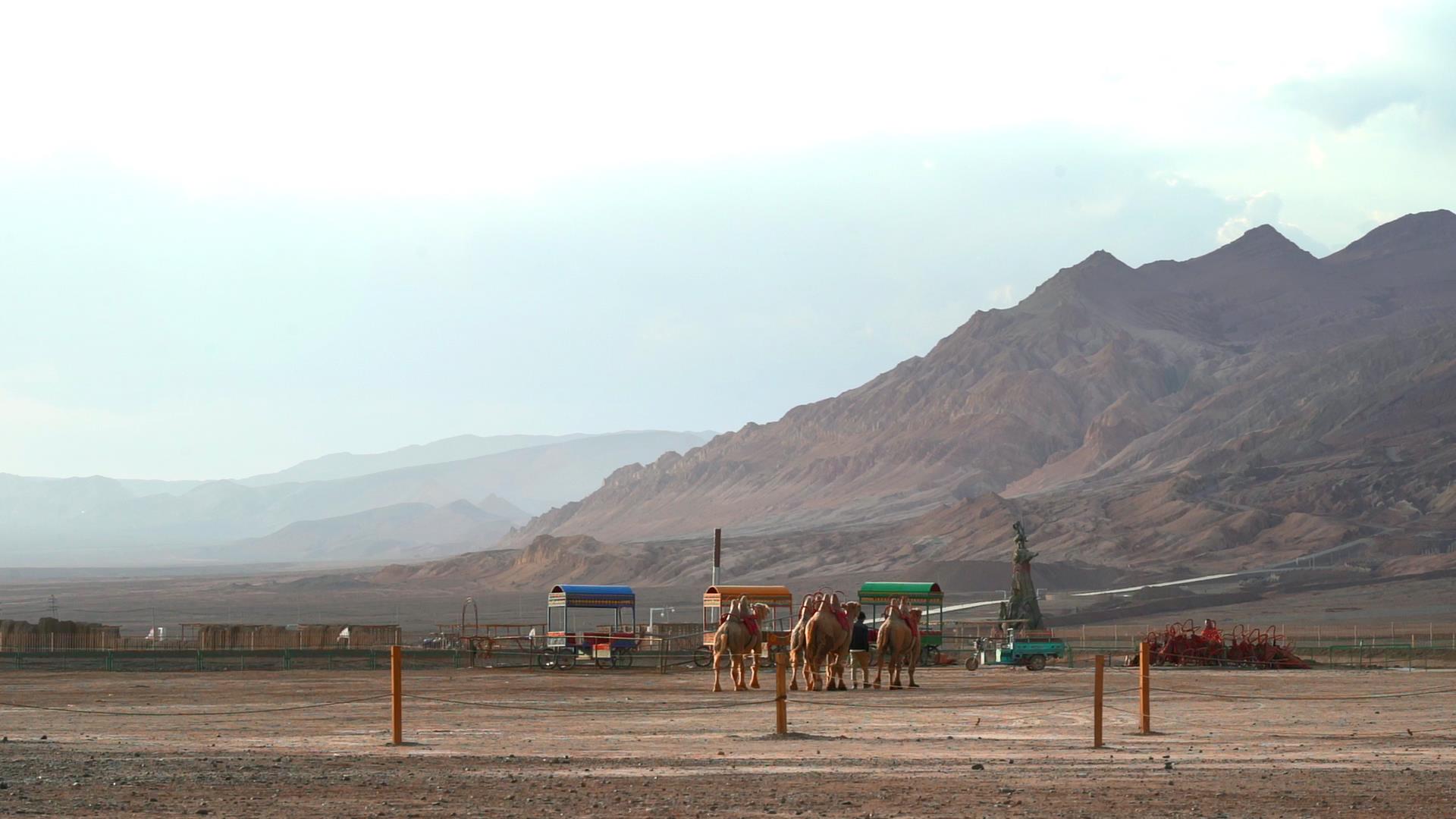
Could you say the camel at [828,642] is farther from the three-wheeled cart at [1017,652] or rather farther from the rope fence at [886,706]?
the three-wheeled cart at [1017,652]

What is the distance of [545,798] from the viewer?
44.8 feet

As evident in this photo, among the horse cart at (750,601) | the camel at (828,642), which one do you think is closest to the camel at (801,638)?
the camel at (828,642)

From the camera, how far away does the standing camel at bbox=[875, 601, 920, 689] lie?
31906 millimetres

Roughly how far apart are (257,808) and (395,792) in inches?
53.9

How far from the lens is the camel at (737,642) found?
3138 centimetres

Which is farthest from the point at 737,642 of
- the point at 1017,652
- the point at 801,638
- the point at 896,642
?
the point at 1017,652

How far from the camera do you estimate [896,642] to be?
105 ft

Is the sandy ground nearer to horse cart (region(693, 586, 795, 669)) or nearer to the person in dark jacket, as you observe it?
the person in dark jacket

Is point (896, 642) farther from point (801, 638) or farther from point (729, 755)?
point (729, 755)

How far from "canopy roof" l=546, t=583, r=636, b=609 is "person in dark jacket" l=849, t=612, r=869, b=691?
14.6m

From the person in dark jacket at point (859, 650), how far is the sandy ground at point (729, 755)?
93 centimetres

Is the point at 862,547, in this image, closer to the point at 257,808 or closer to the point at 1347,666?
the point at 1347,666

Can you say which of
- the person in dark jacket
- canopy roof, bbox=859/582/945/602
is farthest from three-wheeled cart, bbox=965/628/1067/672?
the person in dark jacket

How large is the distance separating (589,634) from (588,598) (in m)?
3.42
